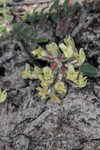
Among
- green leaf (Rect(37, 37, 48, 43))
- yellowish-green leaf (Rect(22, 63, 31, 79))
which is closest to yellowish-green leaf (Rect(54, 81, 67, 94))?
yellowish-green leaf (Rect(22, 63, 31, 79))

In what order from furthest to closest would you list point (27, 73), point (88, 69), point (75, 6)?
point (75, 6), point (27, 73), point (88, 69)

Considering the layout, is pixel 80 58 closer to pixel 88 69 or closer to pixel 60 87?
pixel 88 69

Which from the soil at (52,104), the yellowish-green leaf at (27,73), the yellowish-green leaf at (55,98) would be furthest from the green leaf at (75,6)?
the yellowish-green leaf at (55,98)

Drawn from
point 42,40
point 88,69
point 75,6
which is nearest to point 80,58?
point 88,69

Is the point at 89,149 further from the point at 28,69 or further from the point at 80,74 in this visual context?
the point at 28,69

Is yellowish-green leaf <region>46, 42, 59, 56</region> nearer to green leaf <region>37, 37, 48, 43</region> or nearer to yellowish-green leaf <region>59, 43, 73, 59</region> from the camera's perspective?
yellowish-green leaf <region>59, 43, 73, 59</region>

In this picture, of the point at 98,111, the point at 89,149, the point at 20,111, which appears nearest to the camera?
the point at 89,149

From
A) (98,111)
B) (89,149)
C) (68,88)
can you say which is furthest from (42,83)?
(89,149)
